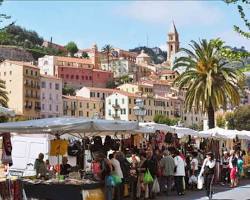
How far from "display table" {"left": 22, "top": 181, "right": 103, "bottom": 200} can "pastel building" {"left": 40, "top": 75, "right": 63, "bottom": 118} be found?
12017 centimetres

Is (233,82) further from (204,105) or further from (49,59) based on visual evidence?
(49,59)

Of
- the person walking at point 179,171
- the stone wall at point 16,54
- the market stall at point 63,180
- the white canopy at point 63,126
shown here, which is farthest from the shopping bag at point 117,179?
the stone wall at point 16,54

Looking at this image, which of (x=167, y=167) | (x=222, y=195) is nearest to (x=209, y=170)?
(x=167, y=167)

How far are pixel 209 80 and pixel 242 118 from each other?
84293mm

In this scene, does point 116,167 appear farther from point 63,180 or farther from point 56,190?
point 56,190

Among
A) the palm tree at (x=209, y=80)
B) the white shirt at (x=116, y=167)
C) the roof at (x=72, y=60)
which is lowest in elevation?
the white shirt at (x=116, y=167)

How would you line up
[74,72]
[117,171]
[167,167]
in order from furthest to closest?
[74,72]
[167,167]
[117,171]

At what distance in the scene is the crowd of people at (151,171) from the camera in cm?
1744

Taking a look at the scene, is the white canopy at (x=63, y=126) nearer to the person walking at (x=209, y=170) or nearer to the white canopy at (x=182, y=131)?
the person walking at (x=209, y=170)

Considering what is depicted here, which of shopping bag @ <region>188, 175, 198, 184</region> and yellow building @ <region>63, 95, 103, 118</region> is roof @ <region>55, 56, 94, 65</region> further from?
shopping bag @ <region>188, 175, 198, 184</region>

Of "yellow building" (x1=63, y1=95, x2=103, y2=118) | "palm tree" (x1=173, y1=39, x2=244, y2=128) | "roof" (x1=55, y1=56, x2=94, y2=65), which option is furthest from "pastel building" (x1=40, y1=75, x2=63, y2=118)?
"palm tree" (x1=173, y1=39, x2=244, y2=128)

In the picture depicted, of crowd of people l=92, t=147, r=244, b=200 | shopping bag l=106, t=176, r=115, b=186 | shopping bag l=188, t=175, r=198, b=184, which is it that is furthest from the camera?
shopping bag l=188, t=175, r=198, b=184

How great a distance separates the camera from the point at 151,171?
69.5ft

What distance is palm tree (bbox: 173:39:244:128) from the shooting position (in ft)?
125
